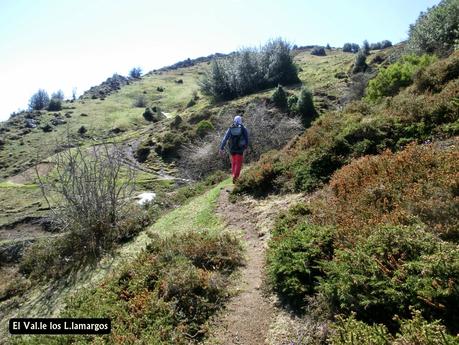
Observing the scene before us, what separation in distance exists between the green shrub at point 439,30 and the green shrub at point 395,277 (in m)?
19.3

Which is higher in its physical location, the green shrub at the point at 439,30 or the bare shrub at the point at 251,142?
the green shrub at the point at 439,30

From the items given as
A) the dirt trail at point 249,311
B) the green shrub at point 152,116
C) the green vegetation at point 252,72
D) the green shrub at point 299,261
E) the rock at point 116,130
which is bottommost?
the dirt trail at point 249,311

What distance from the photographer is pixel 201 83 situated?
44.8m

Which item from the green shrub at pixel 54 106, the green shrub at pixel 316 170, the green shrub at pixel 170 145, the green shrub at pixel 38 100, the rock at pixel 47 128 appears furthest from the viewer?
the green shrub at pixel 38 100

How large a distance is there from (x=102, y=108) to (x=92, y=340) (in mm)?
66584

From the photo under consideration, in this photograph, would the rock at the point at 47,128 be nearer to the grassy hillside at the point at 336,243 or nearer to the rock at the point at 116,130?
the rock at the point at 116,130

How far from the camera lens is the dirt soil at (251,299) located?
5.57m

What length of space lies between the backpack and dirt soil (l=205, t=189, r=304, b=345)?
3320mm

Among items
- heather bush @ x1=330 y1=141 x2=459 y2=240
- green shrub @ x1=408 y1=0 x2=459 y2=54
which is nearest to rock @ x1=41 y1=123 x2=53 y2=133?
green shrub @ x1=408 y1=0 x2=459 y2=54

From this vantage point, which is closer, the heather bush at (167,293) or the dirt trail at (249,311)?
the dirt trail at (249,311)

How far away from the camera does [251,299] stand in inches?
251

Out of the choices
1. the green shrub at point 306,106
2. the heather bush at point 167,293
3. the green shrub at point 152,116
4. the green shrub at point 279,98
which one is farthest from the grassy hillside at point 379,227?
the green shrub at point 152,116

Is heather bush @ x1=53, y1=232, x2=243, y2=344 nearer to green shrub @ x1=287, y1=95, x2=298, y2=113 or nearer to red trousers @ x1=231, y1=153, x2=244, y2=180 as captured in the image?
red trousers @ x1=231, y1=153, x2=244, y2=180

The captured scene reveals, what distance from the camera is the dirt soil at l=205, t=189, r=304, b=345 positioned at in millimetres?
5574
